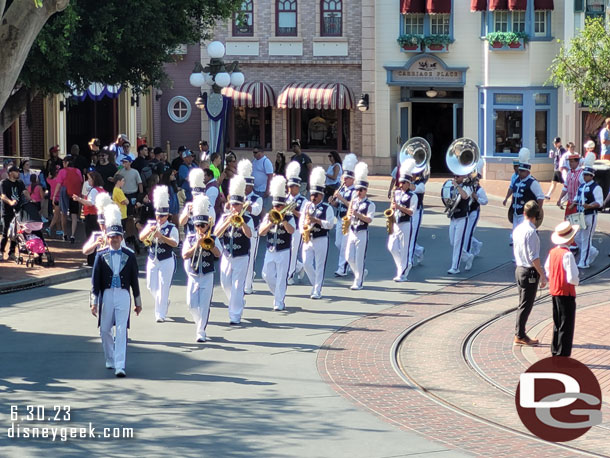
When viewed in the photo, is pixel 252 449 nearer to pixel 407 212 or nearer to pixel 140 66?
pixel 407 212

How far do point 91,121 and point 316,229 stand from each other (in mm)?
21010

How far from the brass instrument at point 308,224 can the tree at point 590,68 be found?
531 inches

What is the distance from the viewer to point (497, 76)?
35.6 m

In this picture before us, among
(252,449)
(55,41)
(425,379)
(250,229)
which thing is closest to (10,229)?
(55,41)

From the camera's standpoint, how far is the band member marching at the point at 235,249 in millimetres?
16547

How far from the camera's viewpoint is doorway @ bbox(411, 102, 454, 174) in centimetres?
3819

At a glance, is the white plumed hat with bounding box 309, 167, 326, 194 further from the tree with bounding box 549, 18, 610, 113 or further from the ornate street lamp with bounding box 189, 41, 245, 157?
the tree with bounding box 549, 18, 610, 113

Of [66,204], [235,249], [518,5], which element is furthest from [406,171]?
[518,5]

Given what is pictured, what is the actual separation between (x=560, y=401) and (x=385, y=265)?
375 inches

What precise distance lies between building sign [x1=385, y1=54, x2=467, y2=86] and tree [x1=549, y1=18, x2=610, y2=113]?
5.61 m

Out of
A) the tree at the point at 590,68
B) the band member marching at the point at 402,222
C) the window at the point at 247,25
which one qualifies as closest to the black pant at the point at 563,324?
the band member marching at the point at 402,222

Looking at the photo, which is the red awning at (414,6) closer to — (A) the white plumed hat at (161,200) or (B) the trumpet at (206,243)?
(A) the white plumed hat at (161,200)

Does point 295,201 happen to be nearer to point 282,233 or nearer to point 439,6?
point 282,233

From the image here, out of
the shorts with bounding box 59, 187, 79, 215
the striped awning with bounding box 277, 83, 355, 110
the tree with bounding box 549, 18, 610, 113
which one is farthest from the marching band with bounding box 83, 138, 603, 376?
the striped awning with bounding box 277, 83, 355, 110
